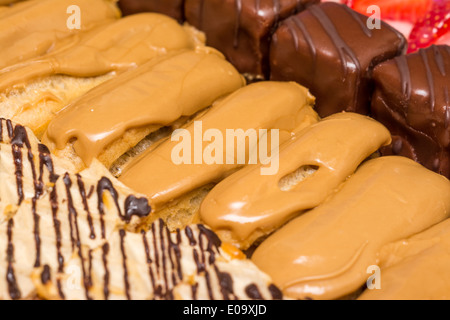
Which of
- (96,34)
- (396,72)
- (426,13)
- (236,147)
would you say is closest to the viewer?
(236,147)

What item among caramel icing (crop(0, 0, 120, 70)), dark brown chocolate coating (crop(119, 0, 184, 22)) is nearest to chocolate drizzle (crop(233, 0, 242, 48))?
dark brown chocolate coating (crop(119, 0, 184, 22))

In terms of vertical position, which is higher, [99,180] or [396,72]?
[396,72]

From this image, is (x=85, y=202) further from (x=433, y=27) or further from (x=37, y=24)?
(x=433, y=27)

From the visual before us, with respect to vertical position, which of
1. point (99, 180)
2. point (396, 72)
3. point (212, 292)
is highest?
point (396, 72)

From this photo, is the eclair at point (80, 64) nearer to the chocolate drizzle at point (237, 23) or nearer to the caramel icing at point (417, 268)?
the chocolate drizzle at point (237, 23)

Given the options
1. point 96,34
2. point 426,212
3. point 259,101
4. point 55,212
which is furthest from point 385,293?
point 96,34

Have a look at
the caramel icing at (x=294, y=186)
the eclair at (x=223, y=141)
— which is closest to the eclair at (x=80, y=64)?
the eclair at (x=223, y=141)

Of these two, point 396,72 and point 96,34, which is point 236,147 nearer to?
point 396,72

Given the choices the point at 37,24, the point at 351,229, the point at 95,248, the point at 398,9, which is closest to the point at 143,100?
the point at 95,248
